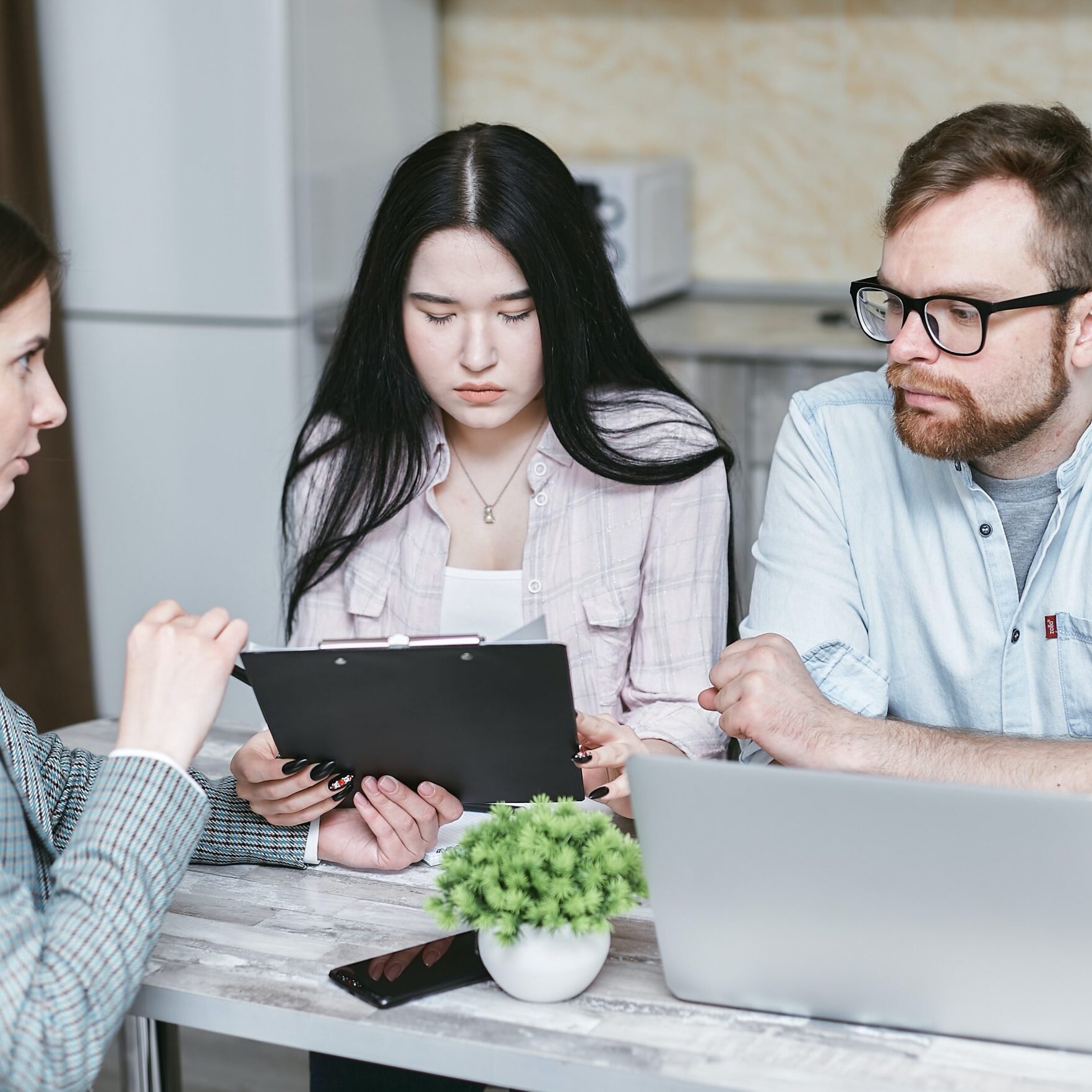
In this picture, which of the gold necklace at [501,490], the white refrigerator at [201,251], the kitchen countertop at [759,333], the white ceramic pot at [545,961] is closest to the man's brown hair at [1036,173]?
the gold necklace at [501,490]

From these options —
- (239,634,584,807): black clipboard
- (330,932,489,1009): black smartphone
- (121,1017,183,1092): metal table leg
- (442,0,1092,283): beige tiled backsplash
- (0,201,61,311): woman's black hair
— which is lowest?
(121,1017,183,1092): metal table leg

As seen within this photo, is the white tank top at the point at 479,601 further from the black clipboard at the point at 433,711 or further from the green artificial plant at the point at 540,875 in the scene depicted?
the green artificial plant at the point at 540,875

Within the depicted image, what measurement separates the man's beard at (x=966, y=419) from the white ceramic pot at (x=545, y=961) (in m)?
0.63

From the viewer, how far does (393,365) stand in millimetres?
1744

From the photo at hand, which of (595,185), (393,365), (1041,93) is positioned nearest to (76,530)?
(595,185)

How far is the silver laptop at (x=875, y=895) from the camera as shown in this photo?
36.0 inches

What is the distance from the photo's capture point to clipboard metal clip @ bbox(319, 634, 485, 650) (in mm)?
1126

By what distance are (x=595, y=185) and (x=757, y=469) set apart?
76 cm

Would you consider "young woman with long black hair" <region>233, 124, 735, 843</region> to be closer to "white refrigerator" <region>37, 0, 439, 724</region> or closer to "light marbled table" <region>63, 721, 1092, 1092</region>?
"light marbled table" <region>63, 721, 1092, 1092</region>

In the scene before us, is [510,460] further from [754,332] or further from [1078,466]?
[754,332]

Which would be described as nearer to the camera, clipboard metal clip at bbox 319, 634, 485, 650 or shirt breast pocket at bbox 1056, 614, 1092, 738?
clipboard metal clip at bbox 319, 634, 485, 650

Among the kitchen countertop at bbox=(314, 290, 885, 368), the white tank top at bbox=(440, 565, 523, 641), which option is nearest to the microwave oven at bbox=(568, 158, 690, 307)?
the kitchen countertop at bbox=(314, 290, 885, 368)

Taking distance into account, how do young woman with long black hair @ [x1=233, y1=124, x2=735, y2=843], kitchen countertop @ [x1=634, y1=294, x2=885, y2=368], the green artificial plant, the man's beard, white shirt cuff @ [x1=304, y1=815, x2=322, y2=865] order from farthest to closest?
kitchen countertop @ [x1=634, y1=294, x2=885, y2=368]
young woman with long black hair @ [x1=233, y1=124, x2=735, y2=843]
the man's beard
white shirt cuff @ [x1=304, y1=815, x2=322, y2=865]
the green artificial plant

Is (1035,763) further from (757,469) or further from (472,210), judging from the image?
(757,469)
